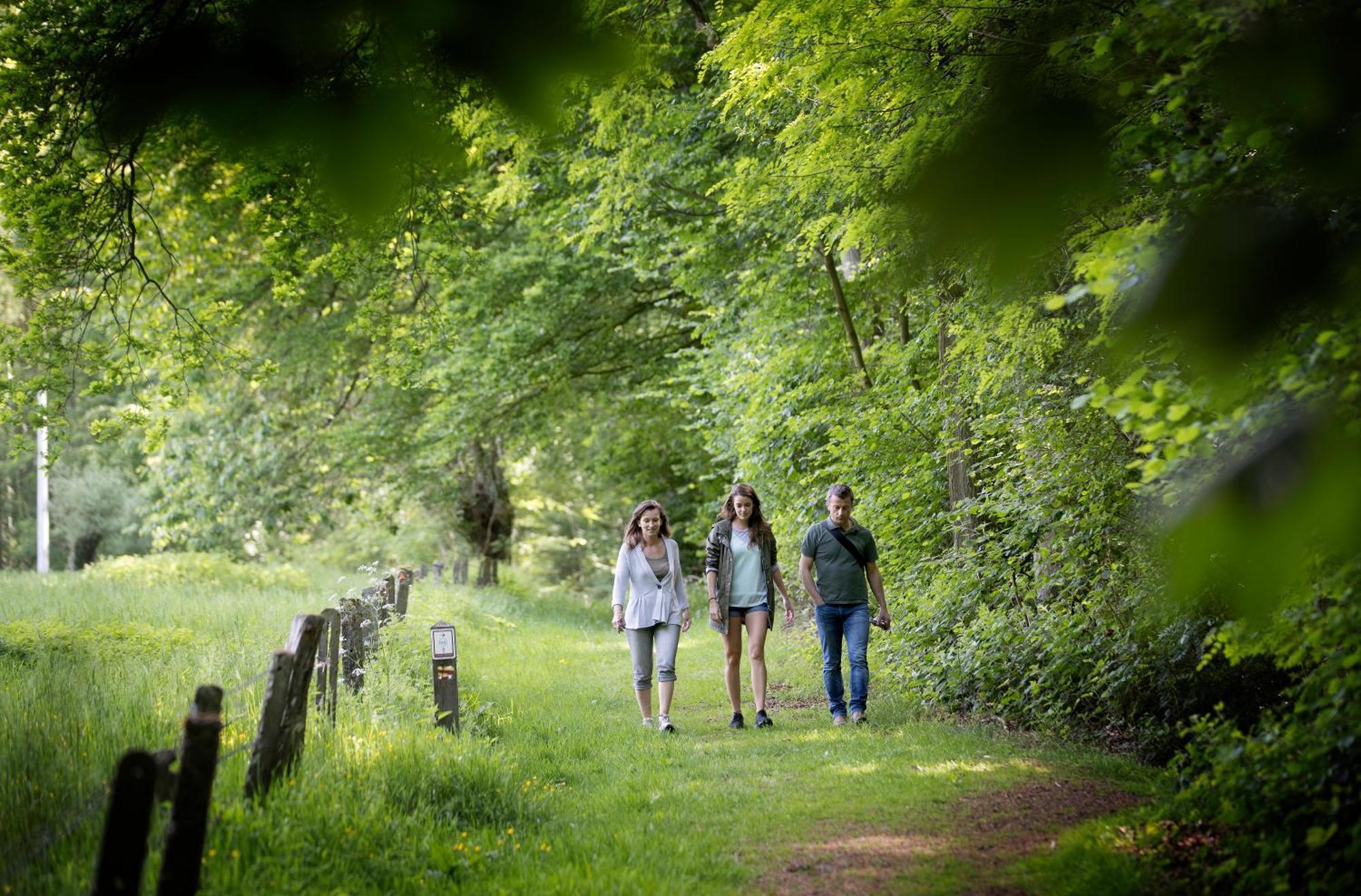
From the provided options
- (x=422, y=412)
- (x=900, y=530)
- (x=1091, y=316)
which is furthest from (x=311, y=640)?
(x=422, y=412)

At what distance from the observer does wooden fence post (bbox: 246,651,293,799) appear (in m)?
4.98

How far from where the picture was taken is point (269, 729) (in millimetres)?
5047

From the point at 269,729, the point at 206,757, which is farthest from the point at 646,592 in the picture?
the point at 206,757

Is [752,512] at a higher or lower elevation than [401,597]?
higher

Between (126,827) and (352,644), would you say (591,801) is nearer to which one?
(352,644)

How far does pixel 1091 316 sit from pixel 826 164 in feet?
6.93

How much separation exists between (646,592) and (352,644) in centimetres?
238

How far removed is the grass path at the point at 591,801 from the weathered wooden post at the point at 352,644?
151mm

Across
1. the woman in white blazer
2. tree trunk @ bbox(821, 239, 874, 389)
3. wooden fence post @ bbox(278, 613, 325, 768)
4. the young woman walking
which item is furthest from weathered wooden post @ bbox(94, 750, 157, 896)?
tree trunk @ bbox(821, 239, 874, 389)

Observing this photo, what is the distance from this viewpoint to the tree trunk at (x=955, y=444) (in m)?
9.42

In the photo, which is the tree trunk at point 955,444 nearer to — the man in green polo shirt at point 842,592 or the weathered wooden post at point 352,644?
the man in green polo shirt at point 842,592

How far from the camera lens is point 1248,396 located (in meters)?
3.25

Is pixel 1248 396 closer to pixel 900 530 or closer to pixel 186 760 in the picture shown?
pixel 186 760

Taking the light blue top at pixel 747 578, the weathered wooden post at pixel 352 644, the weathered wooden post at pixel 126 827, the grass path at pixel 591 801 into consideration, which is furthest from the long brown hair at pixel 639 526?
the weathered wooden post at pixel 126 827
